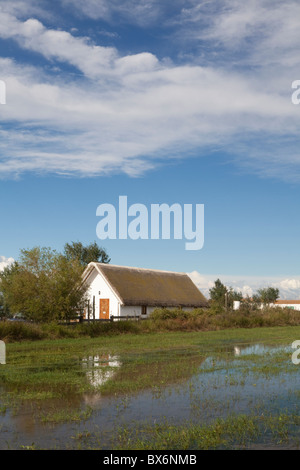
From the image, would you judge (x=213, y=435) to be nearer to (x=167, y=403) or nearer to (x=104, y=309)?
(x=167, y=403)

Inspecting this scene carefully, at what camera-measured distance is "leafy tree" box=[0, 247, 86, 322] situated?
123 feet

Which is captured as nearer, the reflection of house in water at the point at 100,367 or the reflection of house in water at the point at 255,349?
the reflection of house in water at the point at 100,367

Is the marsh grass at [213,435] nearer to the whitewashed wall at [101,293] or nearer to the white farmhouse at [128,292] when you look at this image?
the white farmhouse at [128,292]

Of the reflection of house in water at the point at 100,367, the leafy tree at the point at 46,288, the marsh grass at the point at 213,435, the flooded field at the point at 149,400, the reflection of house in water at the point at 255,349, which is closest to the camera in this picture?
the marsh grass at the point at 213,435

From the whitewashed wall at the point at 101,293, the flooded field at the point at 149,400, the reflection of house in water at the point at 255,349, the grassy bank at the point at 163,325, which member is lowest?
the reflection of house in water at the point at 255,349

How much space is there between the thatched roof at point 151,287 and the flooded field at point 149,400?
25.3 m

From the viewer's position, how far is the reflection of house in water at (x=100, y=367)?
50.5 feet

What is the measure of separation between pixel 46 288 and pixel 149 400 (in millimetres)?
26919

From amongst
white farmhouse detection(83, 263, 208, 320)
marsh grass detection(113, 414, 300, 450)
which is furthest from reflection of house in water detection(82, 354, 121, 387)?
white farmhouse detection(83, 263, 208, 320)

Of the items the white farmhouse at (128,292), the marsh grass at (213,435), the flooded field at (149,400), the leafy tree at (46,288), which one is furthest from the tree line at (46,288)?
the marsh grass at (213,435)

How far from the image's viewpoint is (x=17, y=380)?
→ 1552cm

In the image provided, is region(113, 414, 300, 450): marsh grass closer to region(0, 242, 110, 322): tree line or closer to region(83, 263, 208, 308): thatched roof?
region(0, 242, 110, 322): tree line
